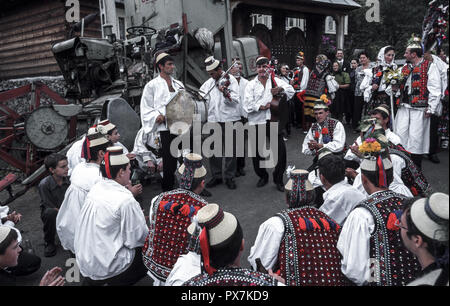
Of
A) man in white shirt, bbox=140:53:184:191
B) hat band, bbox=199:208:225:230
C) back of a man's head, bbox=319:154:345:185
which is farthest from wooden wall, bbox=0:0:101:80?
hat band, bbox=199:208:225:230

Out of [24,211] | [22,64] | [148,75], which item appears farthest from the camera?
[22,64]

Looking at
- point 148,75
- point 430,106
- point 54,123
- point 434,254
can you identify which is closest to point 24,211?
point 54,123

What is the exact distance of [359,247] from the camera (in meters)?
2.20

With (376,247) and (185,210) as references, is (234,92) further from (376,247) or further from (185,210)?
(376,247)

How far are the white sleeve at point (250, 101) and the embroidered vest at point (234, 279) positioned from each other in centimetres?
393

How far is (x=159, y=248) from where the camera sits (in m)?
2.69

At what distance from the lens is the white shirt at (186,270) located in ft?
6.22

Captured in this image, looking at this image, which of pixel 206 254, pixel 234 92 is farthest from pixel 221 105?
pixel 206 254

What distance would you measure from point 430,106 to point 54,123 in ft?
20.6

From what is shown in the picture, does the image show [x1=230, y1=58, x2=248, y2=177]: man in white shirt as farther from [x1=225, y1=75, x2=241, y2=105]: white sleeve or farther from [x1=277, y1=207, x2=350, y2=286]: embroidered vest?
[x1=277, y1=207, x2=350, y2=286]: embroidered vest

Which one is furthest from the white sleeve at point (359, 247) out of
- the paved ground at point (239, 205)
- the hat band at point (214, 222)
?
the paved ground at point (239, 205)

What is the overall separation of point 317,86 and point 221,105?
3560 mm

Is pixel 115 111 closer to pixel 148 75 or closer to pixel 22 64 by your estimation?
pixel 148 75

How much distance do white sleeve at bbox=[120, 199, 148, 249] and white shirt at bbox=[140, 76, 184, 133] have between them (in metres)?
2.24
